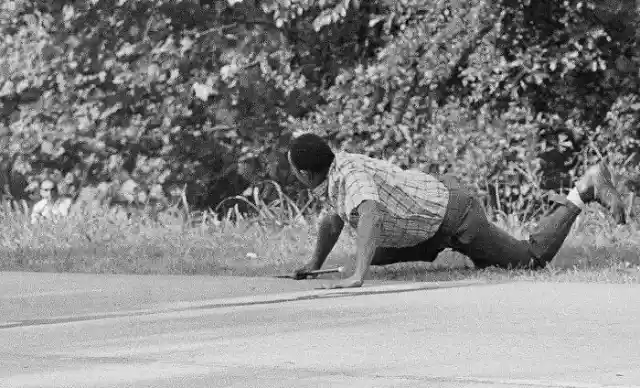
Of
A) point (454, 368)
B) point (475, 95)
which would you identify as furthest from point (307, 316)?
point (475, 95)

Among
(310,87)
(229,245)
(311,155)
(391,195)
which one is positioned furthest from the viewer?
(310,87)

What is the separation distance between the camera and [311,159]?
29.4 ft

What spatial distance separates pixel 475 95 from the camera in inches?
511

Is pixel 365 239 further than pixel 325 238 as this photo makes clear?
No

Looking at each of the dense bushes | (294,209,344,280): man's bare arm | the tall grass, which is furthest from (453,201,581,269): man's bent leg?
the dense bushes

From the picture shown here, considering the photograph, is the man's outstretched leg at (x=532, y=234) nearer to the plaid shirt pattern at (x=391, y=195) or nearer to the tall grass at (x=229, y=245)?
the tall grass at (x=229, y=245)

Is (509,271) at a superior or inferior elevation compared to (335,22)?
inferior

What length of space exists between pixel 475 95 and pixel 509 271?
3.65 meters

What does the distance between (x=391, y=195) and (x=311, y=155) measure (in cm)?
57

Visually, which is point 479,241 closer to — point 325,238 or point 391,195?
point 391,195

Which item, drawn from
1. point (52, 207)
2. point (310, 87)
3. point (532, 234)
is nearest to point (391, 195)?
point (532, 234)

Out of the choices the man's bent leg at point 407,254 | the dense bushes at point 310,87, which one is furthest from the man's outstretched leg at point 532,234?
the dense bushes at point 310,87

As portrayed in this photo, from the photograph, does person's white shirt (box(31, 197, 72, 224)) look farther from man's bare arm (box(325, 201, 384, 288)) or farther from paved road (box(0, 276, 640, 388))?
paved road (box(0, 276, 640, 388))

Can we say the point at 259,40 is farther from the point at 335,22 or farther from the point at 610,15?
the point at 610,15
